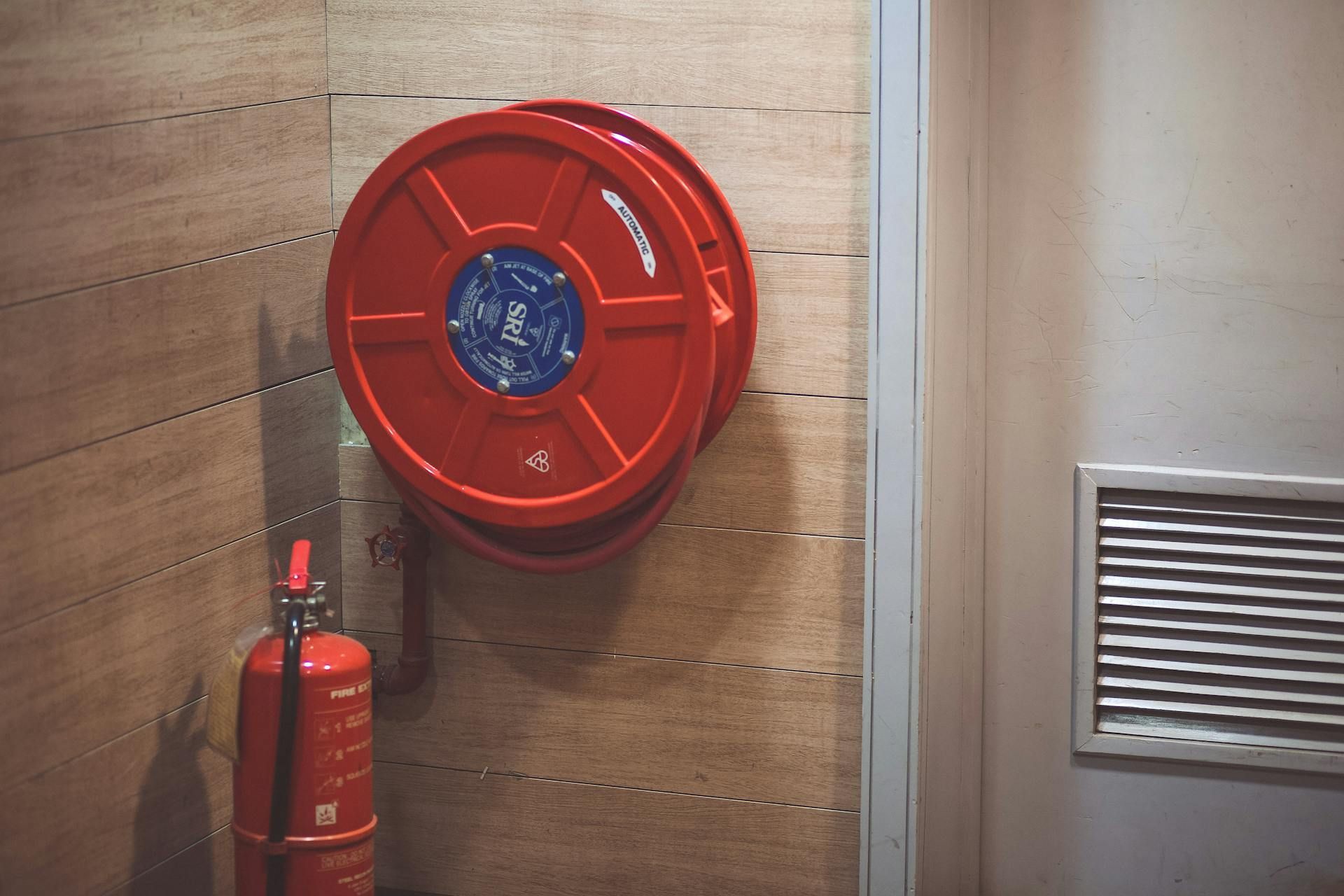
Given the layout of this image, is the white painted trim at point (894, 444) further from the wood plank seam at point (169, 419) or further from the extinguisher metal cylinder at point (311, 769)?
the wood plank seam at point (169, 419)

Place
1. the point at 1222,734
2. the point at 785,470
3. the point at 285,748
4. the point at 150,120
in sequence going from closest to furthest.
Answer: the point at 285,748
the point at 150,120
the point at 785,470
the point at 1222,734

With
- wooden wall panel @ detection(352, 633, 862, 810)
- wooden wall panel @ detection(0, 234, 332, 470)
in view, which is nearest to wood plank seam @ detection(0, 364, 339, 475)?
wooden wall panel @ detection(0, 234, 332, 470)

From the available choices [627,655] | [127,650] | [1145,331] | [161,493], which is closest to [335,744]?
[127,650]

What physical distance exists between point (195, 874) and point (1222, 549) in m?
1.65

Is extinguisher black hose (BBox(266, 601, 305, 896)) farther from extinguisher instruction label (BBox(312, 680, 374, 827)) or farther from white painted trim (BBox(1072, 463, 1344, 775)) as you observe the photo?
white painted trim (BBox(1072, 463, 1344, 775))

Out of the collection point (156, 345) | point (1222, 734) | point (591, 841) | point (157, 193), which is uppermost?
point (157, 193)

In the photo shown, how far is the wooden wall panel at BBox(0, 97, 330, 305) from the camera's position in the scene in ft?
4.59

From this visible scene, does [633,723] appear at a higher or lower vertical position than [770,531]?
lower

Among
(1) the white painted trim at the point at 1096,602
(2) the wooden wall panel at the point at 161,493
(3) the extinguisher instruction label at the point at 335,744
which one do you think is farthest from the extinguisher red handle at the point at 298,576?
(1) the white painted trim at the point at 1096,602

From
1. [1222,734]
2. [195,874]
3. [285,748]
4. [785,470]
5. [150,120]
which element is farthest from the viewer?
[1222,734]

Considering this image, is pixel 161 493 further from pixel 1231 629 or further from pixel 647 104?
pixel 1231 629

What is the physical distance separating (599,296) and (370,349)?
0.36 m

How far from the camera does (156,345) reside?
5.25 feet

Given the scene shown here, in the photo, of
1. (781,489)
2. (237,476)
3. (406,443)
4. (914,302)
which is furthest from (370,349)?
(914,302)
